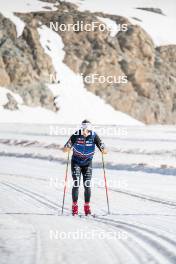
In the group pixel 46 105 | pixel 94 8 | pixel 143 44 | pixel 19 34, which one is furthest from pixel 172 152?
pixel 94 8

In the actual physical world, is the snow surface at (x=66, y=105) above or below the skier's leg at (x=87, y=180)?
above

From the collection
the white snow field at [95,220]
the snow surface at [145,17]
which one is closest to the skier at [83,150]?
the white snow field at [95,220]

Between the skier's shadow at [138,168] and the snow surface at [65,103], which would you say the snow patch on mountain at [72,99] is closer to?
the snow surface at [65,103]

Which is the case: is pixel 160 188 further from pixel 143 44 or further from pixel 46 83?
pixel 143 44

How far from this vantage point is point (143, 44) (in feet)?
316

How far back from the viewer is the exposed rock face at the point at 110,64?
8306 centimetres

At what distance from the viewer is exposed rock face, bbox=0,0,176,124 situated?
83062 millimetres

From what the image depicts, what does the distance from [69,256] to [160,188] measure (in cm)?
1055

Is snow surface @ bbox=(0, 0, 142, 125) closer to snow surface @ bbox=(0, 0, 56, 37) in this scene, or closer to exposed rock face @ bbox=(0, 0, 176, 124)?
snow surface @ bbox=(0, 0, 56, 37)

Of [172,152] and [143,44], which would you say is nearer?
[172,152]

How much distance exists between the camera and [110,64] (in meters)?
90.3

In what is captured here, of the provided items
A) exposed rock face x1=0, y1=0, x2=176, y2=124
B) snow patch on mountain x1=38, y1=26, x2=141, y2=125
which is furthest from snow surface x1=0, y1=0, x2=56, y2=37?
snow patch on mountain x1=38, y1=26, x2=141, y2=125

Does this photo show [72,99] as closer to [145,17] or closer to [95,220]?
[145,17]

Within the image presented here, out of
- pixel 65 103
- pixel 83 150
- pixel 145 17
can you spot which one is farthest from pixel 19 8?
pixel 83 150
